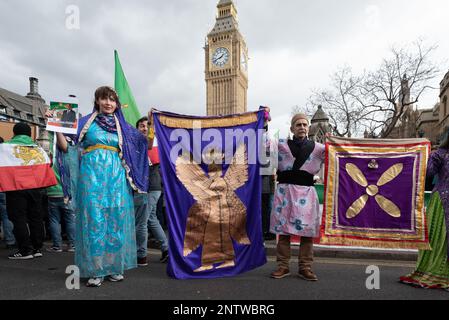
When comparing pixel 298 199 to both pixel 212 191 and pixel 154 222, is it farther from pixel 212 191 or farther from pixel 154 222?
pixel 154 222

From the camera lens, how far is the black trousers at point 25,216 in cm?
405

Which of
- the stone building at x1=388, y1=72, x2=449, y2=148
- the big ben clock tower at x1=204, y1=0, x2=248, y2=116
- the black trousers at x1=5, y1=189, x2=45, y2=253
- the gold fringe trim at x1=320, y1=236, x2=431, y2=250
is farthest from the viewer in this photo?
the big ben clock tower at x1=204, y1=0, x2=248, y2=116

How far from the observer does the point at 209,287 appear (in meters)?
2.86

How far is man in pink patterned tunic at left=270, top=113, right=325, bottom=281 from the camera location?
10.4ft

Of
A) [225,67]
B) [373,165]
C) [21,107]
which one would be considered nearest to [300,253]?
[373,165]

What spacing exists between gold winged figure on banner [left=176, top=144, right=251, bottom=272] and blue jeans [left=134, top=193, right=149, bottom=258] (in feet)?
2.11

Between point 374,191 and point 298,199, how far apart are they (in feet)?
3.15

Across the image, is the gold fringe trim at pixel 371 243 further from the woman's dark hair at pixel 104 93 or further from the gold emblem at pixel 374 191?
the woman's dark hair at pixel 104 93

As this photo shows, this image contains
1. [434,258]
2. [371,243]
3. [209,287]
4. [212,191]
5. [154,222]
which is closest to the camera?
[209,287]

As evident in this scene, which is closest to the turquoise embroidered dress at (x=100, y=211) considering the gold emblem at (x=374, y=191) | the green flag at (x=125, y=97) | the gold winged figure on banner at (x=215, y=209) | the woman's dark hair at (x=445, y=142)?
the gold winged figure on banner at (x=215, y=209)

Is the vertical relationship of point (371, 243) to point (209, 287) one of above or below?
above

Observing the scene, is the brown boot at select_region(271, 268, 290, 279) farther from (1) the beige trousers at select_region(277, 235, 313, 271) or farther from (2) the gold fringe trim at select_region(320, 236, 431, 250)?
(2) the gold fringe trim at select_region(320, 236, 431, 250)

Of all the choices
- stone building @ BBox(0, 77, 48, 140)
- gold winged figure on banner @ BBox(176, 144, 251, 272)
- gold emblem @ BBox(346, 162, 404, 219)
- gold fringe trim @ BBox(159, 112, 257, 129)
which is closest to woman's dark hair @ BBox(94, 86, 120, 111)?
gold fringe trim @ BBox(159, 112, 257, 129)
